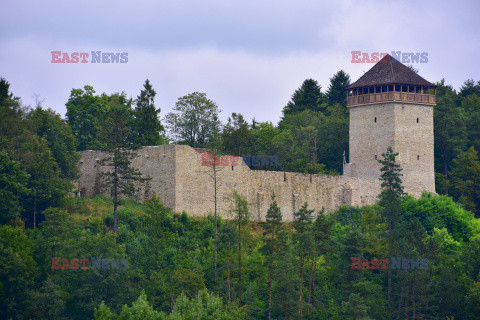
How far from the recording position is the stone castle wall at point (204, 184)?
49969 mm

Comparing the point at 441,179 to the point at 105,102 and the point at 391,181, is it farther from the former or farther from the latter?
the point at 105,102

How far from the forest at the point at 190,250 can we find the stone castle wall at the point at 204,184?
0.94 meters

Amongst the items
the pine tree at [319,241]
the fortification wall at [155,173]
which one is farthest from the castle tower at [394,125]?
the fortification wall at [155,173]

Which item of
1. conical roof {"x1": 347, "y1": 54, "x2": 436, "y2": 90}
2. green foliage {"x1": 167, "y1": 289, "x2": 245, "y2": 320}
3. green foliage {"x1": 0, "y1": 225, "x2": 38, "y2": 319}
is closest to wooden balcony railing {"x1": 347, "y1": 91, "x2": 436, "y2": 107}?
conical roof {"x1": 347, "y1": 54, "x2": 436, "y2": 90}

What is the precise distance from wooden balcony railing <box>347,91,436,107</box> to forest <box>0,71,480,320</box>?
5022mm

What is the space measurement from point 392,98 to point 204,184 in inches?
695

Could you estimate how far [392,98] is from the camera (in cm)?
6234

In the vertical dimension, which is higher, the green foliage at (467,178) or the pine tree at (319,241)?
the green foliage at (467,178)

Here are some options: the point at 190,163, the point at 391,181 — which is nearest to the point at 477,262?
the point at 391,181

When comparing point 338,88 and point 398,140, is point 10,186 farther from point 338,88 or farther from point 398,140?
point 338,88
